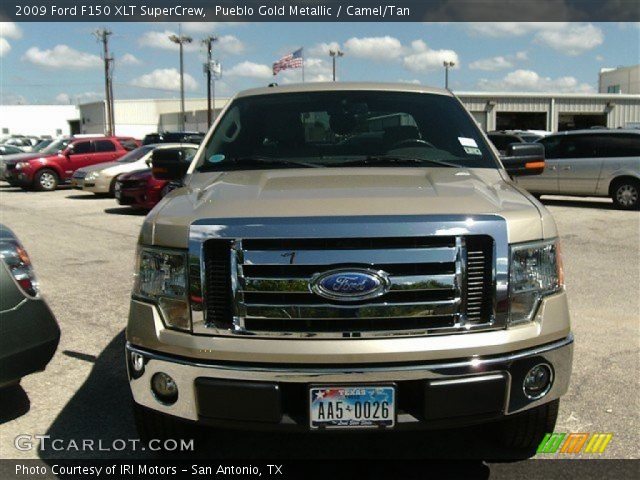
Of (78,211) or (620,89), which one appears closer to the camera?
(78,211)

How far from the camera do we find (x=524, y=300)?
2.72 m

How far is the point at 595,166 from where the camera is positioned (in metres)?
13.9

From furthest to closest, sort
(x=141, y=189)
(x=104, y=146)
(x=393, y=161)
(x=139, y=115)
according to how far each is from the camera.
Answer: (x=139, y=115) → (x=104, y=146) → (x=141, y=189) → (x=393, y=161)

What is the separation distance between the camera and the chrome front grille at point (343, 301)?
2.57 metres

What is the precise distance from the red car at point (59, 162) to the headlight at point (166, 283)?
19.8 metres

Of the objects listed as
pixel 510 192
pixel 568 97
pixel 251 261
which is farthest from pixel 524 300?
pixel 568 97

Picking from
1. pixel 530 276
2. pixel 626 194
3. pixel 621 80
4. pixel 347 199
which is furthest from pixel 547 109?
pixel 347 199

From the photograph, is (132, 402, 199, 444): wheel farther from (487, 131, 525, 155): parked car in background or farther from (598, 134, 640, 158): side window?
(487, 131, 525, 155): parked car in background

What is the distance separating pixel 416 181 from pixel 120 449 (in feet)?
6.56

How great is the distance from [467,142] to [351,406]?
203 centimetres

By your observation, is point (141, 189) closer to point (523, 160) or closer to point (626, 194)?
point (626, 194)

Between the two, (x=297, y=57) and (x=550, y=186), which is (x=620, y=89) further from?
(x=550, y=186)

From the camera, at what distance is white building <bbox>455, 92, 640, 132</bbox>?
45.9m

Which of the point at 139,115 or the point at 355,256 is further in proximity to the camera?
the point at 139,115
